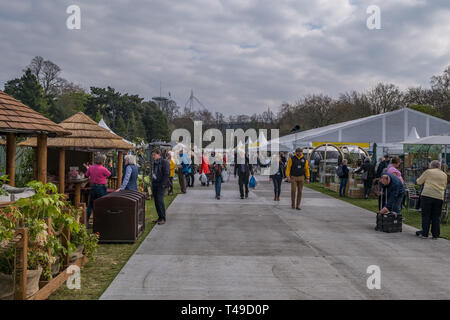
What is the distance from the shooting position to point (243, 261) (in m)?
7.04

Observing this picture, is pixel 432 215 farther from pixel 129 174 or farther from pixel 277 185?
pixel 277 185

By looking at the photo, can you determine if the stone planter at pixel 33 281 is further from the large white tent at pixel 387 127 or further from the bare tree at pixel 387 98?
the bare tree at pixel 387 98

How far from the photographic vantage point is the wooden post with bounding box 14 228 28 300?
4566mm

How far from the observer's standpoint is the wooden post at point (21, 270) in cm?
457

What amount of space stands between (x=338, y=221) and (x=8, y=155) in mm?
8169

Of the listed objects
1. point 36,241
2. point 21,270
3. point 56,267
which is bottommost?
point 56,267

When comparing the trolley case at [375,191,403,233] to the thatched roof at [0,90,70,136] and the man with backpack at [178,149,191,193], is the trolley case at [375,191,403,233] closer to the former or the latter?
the thatched roof at [0,90,70,136]

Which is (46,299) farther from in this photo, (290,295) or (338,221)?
(338,221)

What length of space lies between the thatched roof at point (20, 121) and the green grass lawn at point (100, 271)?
2.36 meters

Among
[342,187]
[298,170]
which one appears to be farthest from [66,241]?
[342,187]

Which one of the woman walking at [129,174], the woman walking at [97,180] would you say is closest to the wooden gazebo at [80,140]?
the woman walking at [97,180]

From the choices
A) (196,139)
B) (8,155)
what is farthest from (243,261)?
(196,139)

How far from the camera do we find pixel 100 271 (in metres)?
6.38

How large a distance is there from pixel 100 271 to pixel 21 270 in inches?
74.3
